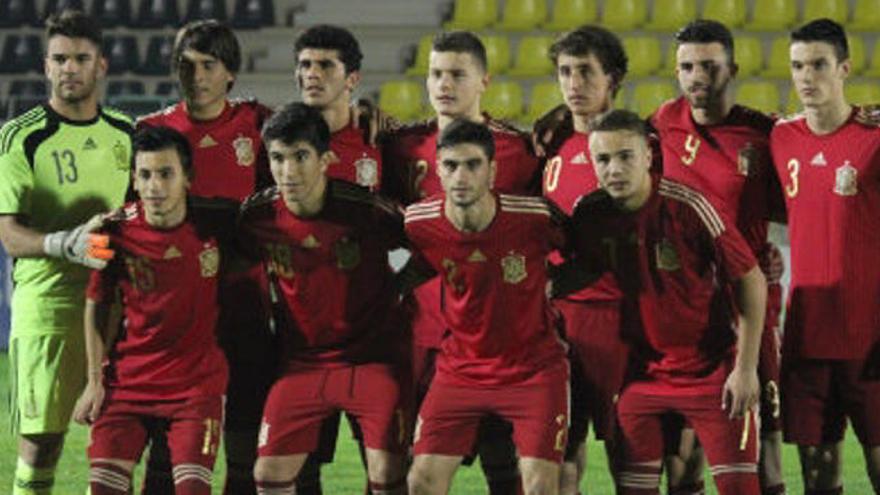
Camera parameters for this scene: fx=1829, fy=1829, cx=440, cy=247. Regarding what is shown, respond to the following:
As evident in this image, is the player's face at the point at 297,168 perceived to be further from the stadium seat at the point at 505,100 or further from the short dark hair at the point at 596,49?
the stadium seat at the point at 505,100

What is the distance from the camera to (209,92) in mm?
6438

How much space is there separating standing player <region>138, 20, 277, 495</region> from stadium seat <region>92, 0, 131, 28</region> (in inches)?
433

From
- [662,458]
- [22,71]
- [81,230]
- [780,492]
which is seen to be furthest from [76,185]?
[22,71]

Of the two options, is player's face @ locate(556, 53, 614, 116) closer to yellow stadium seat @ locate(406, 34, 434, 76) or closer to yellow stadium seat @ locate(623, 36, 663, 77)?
yellow stadium seat @ locate(623, 36, 663, 77)

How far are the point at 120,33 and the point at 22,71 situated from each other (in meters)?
0.99

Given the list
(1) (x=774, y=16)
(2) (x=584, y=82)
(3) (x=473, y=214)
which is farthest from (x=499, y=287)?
(1) (x=774, y=16)

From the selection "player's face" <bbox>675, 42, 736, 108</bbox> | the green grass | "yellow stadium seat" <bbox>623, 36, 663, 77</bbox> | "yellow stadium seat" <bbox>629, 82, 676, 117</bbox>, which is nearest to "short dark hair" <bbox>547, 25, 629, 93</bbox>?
"player's face" <bbox>675, 42, 736, 108</bbox>

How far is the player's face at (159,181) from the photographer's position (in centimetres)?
596

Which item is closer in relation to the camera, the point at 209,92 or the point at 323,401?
→ the point at 323,401

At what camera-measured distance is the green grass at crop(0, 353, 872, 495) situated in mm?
8250

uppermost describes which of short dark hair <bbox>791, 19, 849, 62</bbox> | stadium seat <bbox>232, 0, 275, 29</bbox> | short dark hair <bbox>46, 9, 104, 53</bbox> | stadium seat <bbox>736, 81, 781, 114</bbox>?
stadium seat <bbox>232, 0, 275, 29</bbox>

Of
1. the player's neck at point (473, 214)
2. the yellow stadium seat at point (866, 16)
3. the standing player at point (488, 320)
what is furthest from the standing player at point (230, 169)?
the yellow stadium seat at point (866, 16)

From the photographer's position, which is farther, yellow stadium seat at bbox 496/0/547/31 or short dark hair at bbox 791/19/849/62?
yellow stadium seat at bbox 496/0/547/31

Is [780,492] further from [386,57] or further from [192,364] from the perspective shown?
[386,57]
